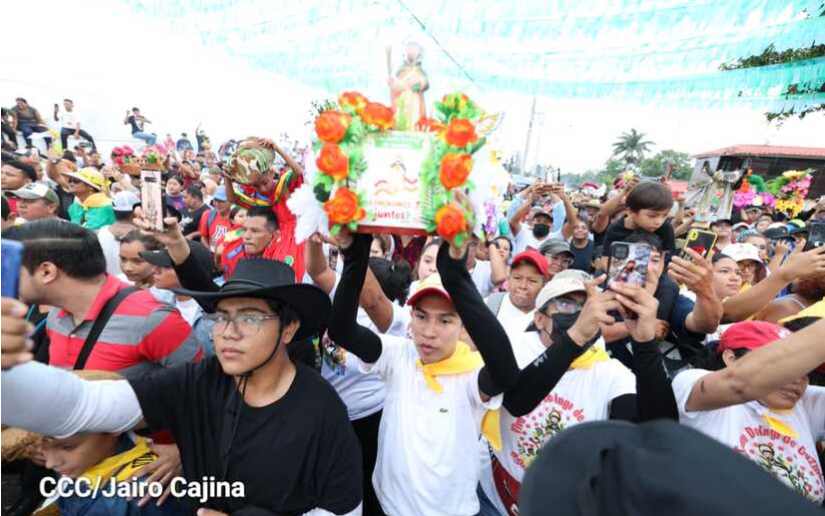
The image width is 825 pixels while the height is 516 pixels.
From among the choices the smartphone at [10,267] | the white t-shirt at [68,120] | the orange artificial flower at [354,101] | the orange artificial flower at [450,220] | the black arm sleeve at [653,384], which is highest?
the white t-shirt at [68,120]

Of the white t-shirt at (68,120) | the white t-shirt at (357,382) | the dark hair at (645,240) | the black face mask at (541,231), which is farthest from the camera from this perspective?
the white t-shirt at (68,120)

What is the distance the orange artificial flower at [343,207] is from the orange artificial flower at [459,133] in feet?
1.21

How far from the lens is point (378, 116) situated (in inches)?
54.6

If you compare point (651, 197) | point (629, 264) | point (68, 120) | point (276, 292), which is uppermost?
point (68, 120)

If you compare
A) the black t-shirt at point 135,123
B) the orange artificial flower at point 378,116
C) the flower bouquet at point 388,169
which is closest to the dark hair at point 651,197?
the flower bouquet at point 388,169

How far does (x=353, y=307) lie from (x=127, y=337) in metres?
1.17

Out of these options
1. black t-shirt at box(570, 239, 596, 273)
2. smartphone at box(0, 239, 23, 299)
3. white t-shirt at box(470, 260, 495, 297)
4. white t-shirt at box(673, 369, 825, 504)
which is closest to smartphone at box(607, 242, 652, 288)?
white t-shirt at box(673, 369, 825, 504)

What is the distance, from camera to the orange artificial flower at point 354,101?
1427mm

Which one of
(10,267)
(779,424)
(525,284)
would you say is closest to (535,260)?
(525,284)

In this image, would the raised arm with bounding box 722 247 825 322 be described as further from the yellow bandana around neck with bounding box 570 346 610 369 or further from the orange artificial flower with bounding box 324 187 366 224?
the orange artificial flower with bounding box 324 187 366 224

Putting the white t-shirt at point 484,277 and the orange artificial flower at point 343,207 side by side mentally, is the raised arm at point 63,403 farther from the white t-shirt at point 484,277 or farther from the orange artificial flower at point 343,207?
the white t-shirt at point 484,277

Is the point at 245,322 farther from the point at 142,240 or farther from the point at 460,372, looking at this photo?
the point at 142,240

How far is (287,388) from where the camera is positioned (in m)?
1.87

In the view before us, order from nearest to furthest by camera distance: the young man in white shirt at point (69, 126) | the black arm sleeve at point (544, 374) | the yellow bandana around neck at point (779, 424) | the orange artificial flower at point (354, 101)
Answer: the orange artificial flower at point (354, 101) < the black arm sleeve at point (544, 374) < the yellow bandana around neck at point (779, 424) < the young man in white shirt at point (69, 126)
